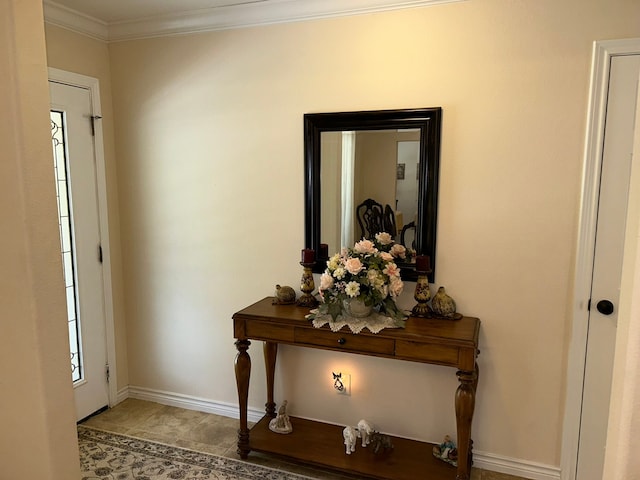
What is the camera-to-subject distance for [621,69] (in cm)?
203

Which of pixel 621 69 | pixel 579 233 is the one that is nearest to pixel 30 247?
pixel 579 233

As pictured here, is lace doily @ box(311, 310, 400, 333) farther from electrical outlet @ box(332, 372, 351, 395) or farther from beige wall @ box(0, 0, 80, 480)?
beige wall @ box(0, 0, 80, 480)

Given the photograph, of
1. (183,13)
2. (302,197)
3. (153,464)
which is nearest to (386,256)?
(302,197)

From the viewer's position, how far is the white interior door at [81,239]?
272 cm

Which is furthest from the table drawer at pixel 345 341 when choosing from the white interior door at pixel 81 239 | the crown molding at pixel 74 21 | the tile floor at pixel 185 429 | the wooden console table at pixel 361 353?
the crown molding at pixel 74 21

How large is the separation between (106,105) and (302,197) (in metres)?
1.47

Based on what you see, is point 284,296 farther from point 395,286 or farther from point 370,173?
point 370,173

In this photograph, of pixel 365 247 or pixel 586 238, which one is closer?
pixel 586 238

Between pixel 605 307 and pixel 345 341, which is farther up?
pixel 605 307

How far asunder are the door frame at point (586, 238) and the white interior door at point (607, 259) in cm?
2

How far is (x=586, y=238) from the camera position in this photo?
2150 mm

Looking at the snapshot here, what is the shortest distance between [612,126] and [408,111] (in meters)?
0.92

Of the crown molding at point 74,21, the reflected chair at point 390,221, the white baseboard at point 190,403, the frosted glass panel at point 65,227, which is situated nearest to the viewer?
the reflected chair at point 390,221

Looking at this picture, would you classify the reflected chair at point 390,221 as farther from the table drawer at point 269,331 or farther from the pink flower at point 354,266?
the table drawer at point 269,331
